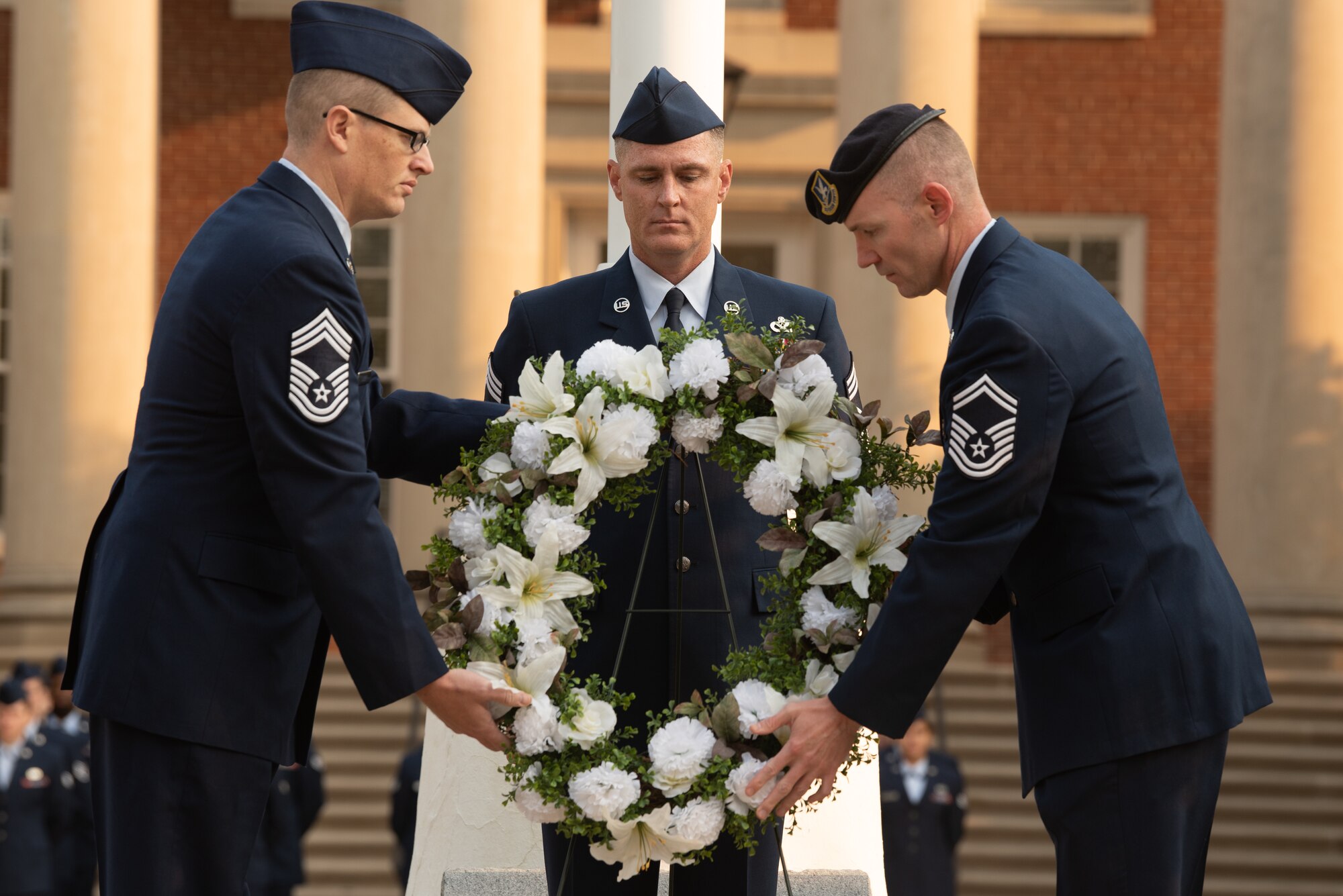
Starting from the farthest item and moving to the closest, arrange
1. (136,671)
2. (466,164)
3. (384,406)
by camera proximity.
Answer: (466,164) < (384,406) < (136,671)

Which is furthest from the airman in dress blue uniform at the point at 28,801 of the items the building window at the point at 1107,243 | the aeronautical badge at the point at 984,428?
the building window at the point at 1107,243

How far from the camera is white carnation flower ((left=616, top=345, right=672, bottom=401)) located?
372 centimetres

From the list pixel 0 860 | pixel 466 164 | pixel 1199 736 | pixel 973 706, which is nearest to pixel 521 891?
pixel 1199 736

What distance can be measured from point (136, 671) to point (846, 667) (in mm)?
1452

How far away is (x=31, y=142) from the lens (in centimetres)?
1268

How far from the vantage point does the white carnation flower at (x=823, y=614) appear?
3.69 metres

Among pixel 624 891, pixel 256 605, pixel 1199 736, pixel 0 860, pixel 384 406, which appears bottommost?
pixel 0 860

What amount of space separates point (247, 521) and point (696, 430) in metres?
0.97

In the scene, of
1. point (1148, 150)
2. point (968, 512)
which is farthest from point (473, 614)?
point (1148, 150)

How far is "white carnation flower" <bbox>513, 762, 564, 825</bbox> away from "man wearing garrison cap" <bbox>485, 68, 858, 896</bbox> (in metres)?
0.12

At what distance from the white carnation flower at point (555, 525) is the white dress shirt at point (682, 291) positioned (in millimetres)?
594

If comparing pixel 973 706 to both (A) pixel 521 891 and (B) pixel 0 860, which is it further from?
(A) pixel 521 891

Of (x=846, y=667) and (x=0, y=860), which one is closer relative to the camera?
(x=846, y=667)

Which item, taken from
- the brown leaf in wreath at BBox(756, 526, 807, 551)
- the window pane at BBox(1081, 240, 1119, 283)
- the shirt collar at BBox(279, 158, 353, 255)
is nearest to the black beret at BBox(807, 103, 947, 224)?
the brown leaf in wreath at BBox(756, 526, 807, 551)
